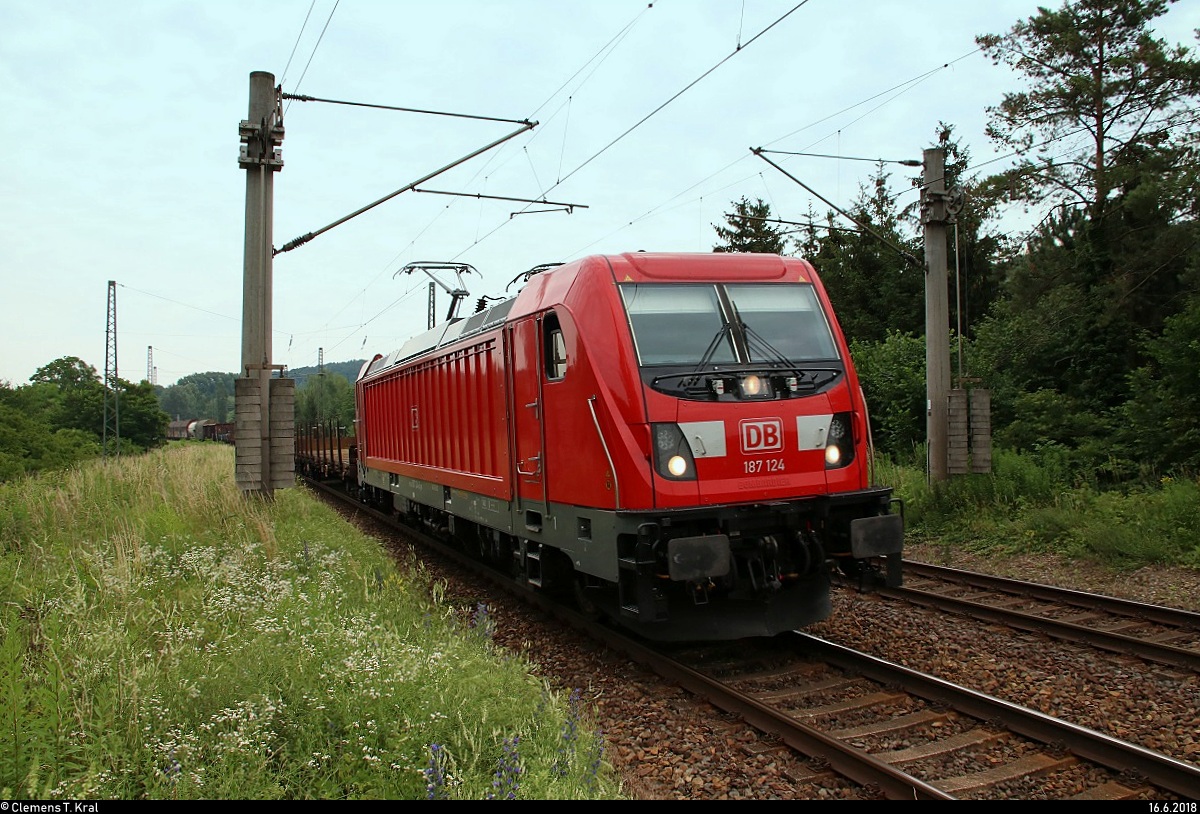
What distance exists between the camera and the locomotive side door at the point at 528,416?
790 centimetres

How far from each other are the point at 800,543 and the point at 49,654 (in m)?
5.18

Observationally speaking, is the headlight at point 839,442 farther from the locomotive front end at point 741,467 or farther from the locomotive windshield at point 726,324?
the locomotive windshield at point 726,324

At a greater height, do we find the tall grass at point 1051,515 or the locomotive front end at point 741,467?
the locomotive front end at point 741,467

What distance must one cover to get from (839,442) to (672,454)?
161 cm

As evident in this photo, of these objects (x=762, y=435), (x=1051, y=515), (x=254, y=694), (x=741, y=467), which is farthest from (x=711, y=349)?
(x=1051, y=515)

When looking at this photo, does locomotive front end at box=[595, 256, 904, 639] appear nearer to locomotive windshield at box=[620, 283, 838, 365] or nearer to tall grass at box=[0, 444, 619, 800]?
locomotive windshield at box=[620, 283, 838, 365]

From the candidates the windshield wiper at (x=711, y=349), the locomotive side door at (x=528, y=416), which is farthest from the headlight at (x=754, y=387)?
the locomotive side door at (x=528, y=416)

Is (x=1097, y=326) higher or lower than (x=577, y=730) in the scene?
higher

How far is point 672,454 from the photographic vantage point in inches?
258

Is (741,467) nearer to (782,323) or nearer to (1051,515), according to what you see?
(782,323)

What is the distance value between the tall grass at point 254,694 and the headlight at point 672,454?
181 cm

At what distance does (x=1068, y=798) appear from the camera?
4453 mm

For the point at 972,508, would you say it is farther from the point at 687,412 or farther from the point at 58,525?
the point at 58,525

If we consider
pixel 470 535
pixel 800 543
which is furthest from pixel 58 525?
pixel 800 543
